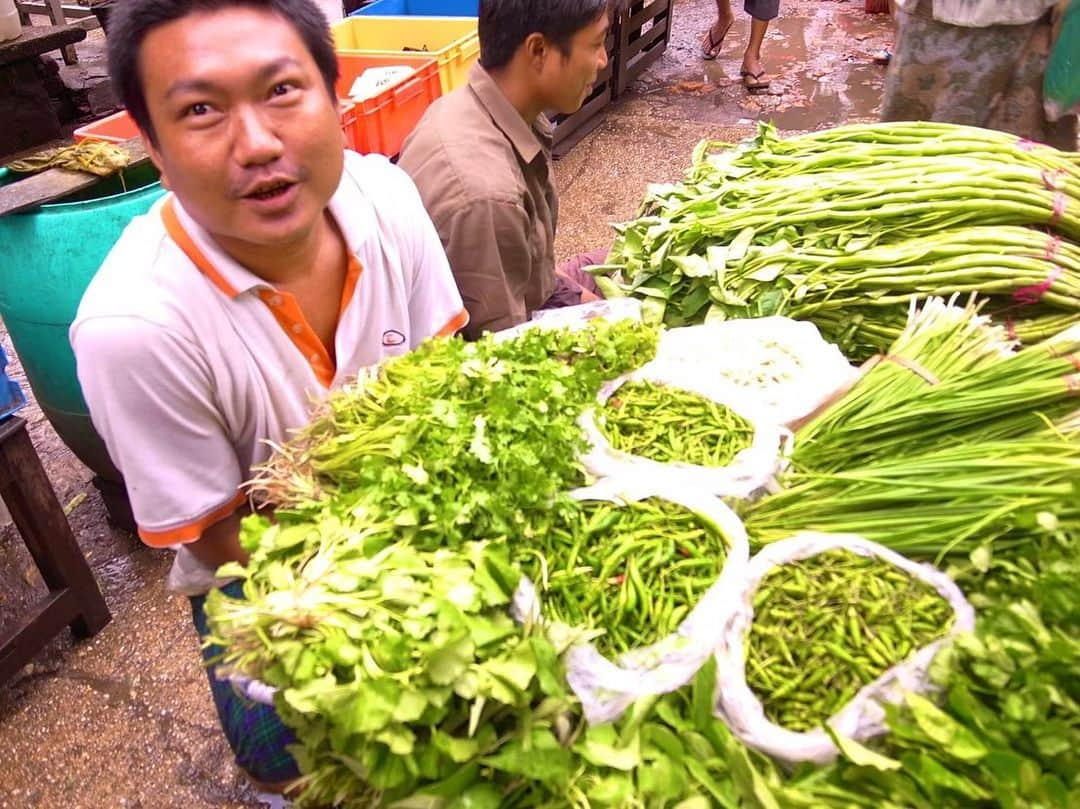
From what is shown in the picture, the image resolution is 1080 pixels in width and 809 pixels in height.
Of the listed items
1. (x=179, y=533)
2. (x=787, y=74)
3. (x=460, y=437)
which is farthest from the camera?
(x=787, y=74)

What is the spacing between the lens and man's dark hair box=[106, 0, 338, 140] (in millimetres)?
1398

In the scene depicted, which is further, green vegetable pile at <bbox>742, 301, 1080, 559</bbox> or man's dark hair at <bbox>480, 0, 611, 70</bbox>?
man's dark hair at <bbox>480, 0, 611, 70</bbox>

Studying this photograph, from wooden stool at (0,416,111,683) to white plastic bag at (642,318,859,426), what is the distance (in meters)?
2.16

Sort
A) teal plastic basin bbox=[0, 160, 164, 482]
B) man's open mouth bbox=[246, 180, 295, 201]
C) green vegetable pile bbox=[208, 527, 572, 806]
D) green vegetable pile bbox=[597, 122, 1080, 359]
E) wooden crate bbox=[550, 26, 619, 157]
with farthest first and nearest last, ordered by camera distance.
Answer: wooden crate bbox=[550, 26, 619, 157], teal plastic basin bbox=[0, 160, 164, 482], green vegetable pile bbox=[597, 122, 1080, 359], man's open mouth bbox=[246, 180, 295, 201], green vegetable pile bbox=[208, 527, 572, 806]

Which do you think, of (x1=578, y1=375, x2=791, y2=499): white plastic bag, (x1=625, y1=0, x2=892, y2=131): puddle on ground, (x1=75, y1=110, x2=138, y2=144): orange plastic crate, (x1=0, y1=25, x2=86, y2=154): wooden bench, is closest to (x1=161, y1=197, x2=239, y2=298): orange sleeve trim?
(x1=578, y1=375, x2=791, y2=499): white plastic bag

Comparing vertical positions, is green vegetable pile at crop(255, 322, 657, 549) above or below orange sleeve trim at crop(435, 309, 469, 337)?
above

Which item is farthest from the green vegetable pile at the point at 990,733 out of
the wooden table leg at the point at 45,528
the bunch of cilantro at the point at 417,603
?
the wooden table leg at the point at 45,528

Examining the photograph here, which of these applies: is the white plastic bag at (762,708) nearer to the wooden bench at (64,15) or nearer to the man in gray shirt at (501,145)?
the man in gray shirt at (501,145)

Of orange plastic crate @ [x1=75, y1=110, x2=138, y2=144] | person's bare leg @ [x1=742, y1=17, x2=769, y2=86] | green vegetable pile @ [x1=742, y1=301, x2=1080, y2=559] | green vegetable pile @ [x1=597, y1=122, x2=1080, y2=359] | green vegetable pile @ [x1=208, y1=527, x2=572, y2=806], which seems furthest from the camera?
person's bare leg @ [x1=742, y1=17, x2=769, y2=86]

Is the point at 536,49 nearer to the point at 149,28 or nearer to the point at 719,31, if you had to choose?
the point at 149,28

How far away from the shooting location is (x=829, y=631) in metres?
1.19

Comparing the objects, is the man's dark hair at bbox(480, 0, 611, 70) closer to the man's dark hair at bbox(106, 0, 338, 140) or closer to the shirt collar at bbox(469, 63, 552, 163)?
the shirt collar at bbox(469, 63, 552, 163)

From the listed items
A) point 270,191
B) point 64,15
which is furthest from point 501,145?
point 64,15

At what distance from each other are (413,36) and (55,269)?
3028 mm
